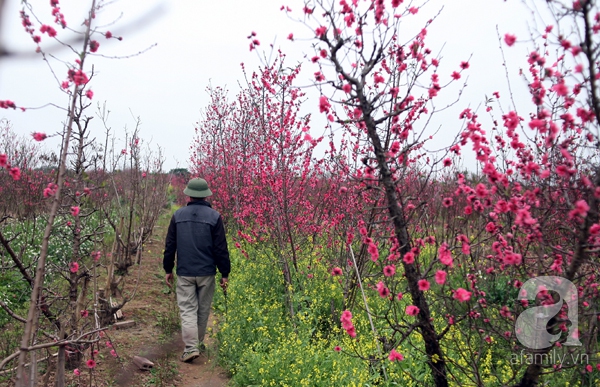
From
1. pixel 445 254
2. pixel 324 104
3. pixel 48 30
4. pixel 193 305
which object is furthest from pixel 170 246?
pixel 445 254

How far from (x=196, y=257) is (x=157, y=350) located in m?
1.18

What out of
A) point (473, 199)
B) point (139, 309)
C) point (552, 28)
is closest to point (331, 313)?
point (139, 309)

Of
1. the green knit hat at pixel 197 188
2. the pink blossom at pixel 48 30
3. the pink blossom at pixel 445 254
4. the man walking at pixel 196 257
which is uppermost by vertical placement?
the pink blossom at pixel 48 30

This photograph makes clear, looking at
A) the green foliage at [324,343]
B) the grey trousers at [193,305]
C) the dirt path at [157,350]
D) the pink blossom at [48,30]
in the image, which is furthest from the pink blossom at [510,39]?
the grey trousers at [193,305]

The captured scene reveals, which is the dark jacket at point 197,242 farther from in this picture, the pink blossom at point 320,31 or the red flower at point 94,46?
the red flower at point 94,46

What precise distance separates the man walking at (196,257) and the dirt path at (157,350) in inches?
10.2

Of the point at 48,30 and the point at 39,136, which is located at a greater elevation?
the point at 48,30

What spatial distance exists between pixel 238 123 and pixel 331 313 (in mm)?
5632

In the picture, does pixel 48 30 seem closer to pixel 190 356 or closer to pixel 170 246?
pixel 170 246

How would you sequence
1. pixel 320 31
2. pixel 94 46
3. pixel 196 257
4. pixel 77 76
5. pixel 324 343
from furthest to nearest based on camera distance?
pixel 196 257 < pixel 324 343 < pixel 320 31 < pixel 77 76 < pixel 94 46

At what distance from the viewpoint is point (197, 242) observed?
16.4 feet

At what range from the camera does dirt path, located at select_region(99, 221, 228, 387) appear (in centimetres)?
431

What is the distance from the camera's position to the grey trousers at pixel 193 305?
15.9 feet

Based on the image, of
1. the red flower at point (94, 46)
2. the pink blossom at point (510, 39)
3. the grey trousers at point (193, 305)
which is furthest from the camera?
the grey trousers at point (193, 305)
